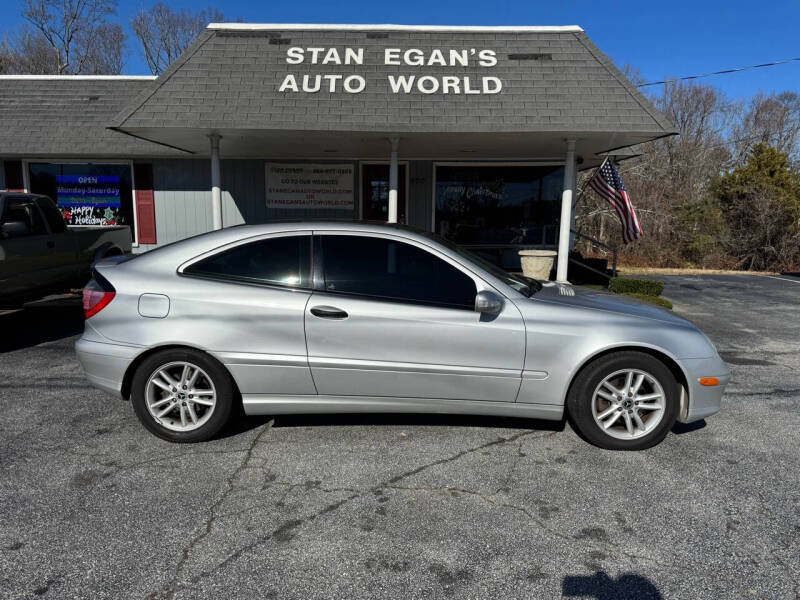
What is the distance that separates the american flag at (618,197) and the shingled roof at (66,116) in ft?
29.0

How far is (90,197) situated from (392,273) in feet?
37.6

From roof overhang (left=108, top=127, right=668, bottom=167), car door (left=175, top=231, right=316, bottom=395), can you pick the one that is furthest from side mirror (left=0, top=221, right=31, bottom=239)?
car door (left=175, top=231, right=316, bottom=395)

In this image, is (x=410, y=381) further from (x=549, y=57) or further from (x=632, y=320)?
(x=549, y=57)

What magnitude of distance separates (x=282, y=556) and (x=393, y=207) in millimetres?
7528

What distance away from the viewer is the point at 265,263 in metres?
3.88

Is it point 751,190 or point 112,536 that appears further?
point 751,190

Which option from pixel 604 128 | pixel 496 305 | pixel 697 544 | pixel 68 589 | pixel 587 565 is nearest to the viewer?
pixel 68 589

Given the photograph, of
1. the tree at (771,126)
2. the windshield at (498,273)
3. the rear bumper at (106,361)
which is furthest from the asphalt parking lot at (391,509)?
the tree at (771,126)

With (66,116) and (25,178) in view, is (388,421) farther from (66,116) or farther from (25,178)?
(25,178)

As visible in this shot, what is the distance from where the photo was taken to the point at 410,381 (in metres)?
3.75

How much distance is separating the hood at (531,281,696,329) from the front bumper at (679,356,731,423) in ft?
0.92

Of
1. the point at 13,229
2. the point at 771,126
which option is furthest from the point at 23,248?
the point at 771,126

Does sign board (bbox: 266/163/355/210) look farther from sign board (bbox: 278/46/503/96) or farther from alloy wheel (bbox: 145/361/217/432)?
alloy wheel (bbox: 145/361/217/432)

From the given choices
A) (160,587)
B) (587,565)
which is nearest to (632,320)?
(587,565)
